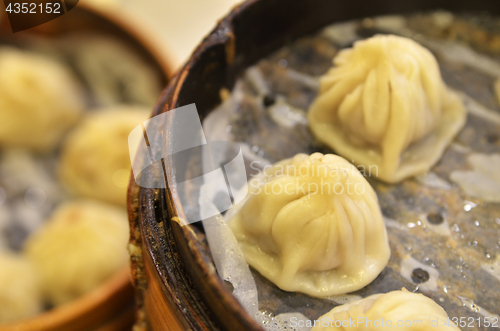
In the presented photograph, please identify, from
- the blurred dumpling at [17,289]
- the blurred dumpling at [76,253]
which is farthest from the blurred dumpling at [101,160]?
the blurred dumpling at [17,289]

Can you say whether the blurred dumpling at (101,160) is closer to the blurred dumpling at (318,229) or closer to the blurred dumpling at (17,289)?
the blurred dumpling at (17,289)

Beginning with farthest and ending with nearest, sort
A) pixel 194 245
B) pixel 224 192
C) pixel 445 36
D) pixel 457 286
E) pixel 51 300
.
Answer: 1. pixel 51 300
2. pixel 445 36
3. pixel 224 192
4. pixel 457 286
5. pixel 194 245

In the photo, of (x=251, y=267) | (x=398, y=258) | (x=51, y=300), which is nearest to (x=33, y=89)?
(x=51, y=300)


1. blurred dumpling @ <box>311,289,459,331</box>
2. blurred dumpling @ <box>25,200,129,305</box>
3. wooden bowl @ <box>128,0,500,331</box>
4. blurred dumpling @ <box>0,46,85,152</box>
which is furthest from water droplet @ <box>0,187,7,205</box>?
blurred dumpling @ <box>311,289,459,331</box>

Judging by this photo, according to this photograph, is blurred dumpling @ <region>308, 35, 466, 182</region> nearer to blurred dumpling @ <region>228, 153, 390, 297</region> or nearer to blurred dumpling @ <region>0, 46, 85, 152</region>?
blurred dumpling @ <region>228, 153, 390, 297</region>

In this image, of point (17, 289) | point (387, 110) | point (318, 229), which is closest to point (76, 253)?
point (17, 289)

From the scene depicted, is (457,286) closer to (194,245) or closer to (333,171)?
(333,171)
